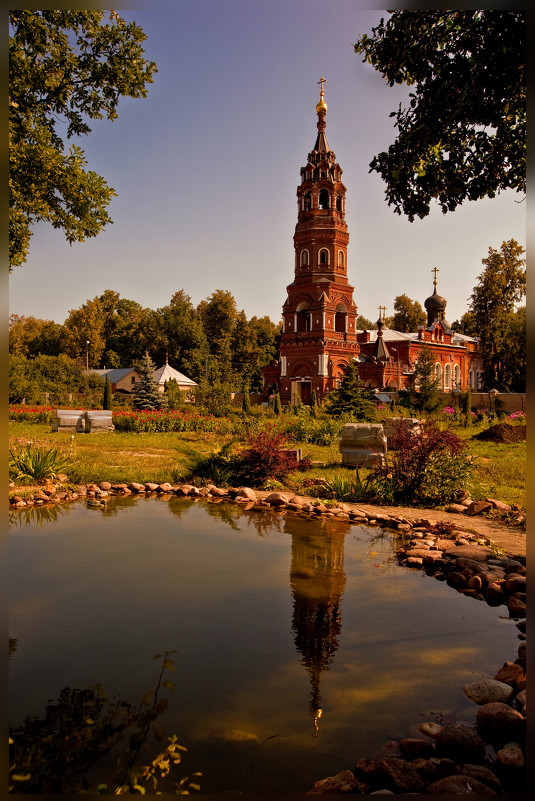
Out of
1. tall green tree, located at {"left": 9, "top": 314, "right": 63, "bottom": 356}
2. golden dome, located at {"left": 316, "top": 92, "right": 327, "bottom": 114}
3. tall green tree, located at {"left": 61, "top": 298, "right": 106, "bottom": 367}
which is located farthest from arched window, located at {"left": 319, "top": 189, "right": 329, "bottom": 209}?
tall green tree, located at {"left": 9, "top": 314, "right": 63, "bottom": 356}

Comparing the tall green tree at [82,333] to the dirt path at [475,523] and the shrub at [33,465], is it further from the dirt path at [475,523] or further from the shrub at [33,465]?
the dirt path at [475,523]

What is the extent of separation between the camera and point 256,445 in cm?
1077

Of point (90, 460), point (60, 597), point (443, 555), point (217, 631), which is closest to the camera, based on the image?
point (217, 631)

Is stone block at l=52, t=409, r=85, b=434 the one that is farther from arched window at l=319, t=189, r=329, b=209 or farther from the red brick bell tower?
arched window at l=319, t=189, r=329, b=209

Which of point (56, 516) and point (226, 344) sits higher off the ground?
point (226, 344)

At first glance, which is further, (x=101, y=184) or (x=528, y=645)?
(x=101, y=184)

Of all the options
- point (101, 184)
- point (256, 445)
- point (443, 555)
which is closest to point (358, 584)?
point (443, 555)

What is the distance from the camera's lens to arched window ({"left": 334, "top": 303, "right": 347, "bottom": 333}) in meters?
43.0

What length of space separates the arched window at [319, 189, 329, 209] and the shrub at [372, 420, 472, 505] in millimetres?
37878

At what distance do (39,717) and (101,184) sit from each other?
874cm

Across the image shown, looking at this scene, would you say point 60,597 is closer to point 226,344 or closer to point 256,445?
point 256,445

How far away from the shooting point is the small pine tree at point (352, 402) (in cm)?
2266

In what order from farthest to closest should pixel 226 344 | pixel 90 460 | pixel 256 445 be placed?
pixel 226 344, pixel 90 460, pixel 256 445

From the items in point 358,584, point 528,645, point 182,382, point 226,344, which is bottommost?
point 358,584
